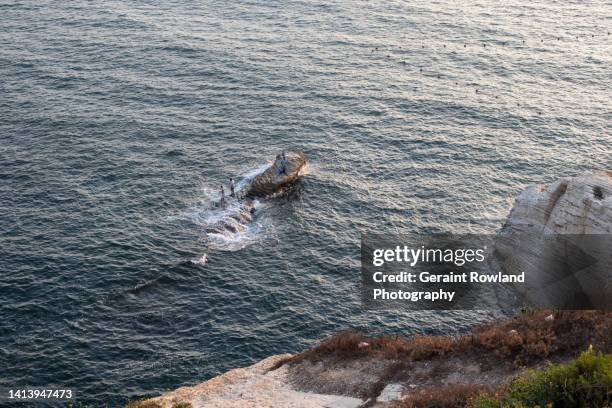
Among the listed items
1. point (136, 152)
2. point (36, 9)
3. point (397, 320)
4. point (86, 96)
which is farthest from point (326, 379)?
point (36, 9)

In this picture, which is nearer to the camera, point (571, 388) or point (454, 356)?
point (571, 388)

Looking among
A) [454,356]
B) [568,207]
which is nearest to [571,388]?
[454,356]

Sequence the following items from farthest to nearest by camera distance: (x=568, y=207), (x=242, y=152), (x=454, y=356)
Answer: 1. (x=242, y=152)
2. (x=568, y=207)
3. (x=454, y=356)

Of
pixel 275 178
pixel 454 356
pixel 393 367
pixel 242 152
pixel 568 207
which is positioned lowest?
pixel 393 367

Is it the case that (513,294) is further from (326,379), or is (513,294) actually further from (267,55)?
(267,55)

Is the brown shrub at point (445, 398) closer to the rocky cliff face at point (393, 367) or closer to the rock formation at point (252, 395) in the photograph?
the rocky cliff face at point (393, 367)

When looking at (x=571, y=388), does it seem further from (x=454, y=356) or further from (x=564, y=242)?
(x=564, y=242)

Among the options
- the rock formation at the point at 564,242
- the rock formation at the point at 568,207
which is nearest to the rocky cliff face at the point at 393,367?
the rock formation at the point at 564,242
